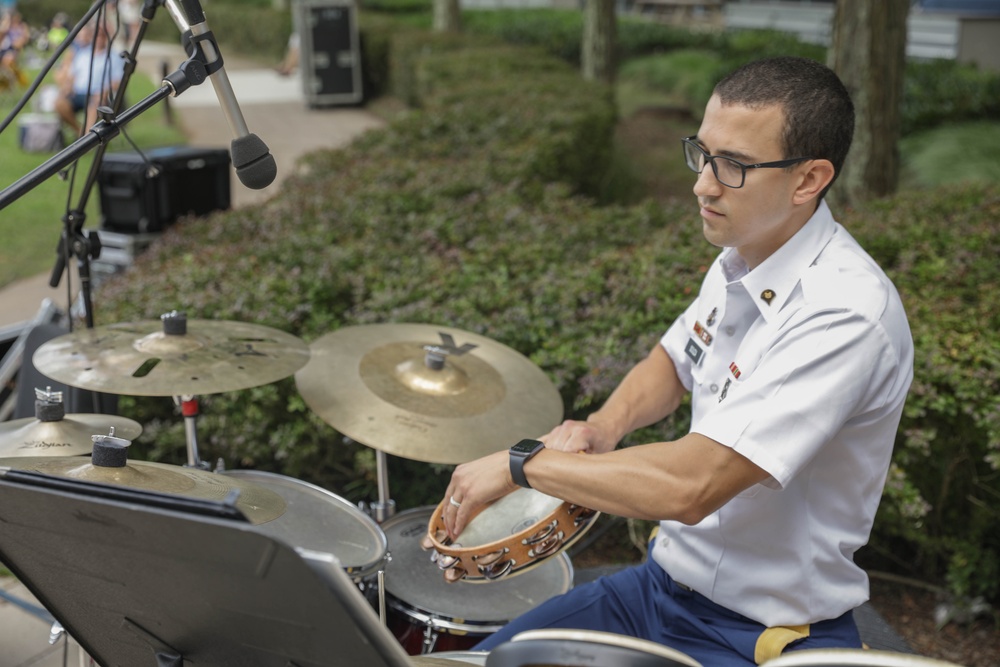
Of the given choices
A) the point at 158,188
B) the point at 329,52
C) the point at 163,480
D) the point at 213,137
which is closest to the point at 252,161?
the point at 163,480

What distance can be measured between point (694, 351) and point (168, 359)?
50.1 inches

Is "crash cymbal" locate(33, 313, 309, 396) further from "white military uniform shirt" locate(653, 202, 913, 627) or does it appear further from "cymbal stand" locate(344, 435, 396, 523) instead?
"white military uniform shirt" locate(653, 202, 913, 627)

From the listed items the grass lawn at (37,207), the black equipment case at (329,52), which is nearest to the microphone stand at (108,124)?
the grass lawn at (37,207)

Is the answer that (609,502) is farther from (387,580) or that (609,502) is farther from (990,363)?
(990,363)

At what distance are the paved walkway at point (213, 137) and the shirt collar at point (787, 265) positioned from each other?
6.42 ft

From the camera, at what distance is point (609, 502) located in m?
1.86

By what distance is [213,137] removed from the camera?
1291 centimetres

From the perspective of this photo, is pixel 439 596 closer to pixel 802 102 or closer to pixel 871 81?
pixel 802 102

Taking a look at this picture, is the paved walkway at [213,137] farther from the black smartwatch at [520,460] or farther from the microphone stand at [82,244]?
the black smartwatch at [520,460]

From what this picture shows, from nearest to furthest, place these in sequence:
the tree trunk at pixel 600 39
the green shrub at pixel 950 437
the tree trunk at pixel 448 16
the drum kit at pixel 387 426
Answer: the drum kit at pixel 387 426
the green shrub at pixel 950 437
the tree trunk at pixel 600 39
the tree trunk at pixel 448 16

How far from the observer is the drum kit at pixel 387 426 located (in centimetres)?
213

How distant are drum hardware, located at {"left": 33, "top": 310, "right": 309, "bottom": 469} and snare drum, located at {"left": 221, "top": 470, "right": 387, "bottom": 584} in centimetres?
25

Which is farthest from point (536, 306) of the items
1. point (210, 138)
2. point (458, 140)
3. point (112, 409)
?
point (210, 138)

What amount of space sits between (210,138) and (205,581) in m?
12.2
